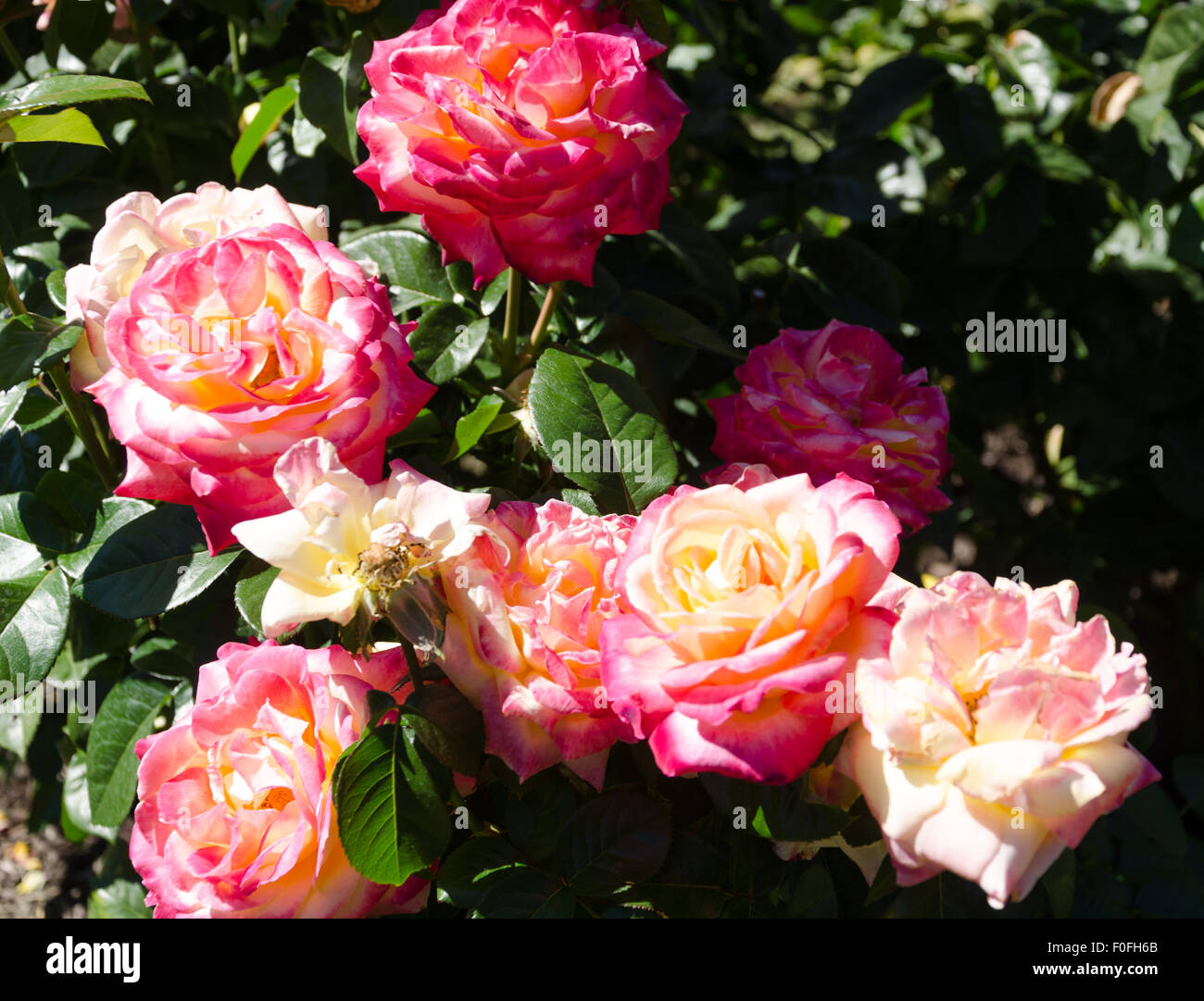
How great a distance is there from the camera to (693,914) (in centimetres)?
82

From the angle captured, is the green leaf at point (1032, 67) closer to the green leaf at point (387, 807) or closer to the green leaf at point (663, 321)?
the green leaf at point (663, 321)

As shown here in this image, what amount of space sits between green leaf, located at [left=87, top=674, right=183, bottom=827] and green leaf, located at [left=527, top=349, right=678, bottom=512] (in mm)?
525

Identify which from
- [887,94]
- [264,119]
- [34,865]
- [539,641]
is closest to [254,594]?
[539,641]

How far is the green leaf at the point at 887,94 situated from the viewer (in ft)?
5.14

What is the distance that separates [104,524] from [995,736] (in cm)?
77

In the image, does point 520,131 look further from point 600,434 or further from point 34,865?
point 34,865

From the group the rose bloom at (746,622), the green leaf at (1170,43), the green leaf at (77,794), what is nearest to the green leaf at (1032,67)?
the green leaf at (1170,43)

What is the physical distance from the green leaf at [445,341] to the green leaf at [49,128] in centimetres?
30

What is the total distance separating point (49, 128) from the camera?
0.83 m

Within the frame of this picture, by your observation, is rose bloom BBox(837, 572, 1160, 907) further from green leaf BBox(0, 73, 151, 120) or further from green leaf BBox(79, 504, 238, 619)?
green leaf BBox(0, 73, 151, 120)

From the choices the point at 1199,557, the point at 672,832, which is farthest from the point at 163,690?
the point at 1199,557

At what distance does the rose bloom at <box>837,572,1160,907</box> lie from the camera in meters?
0.59

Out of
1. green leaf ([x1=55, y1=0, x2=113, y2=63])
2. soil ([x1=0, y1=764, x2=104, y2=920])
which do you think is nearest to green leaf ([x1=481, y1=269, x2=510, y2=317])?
green leaf ([x1=55, y1=0, x2=113, y2=63])

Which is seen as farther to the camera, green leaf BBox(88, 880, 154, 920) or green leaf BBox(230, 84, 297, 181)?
green leaf BBox(88, 880, 154, 920)
